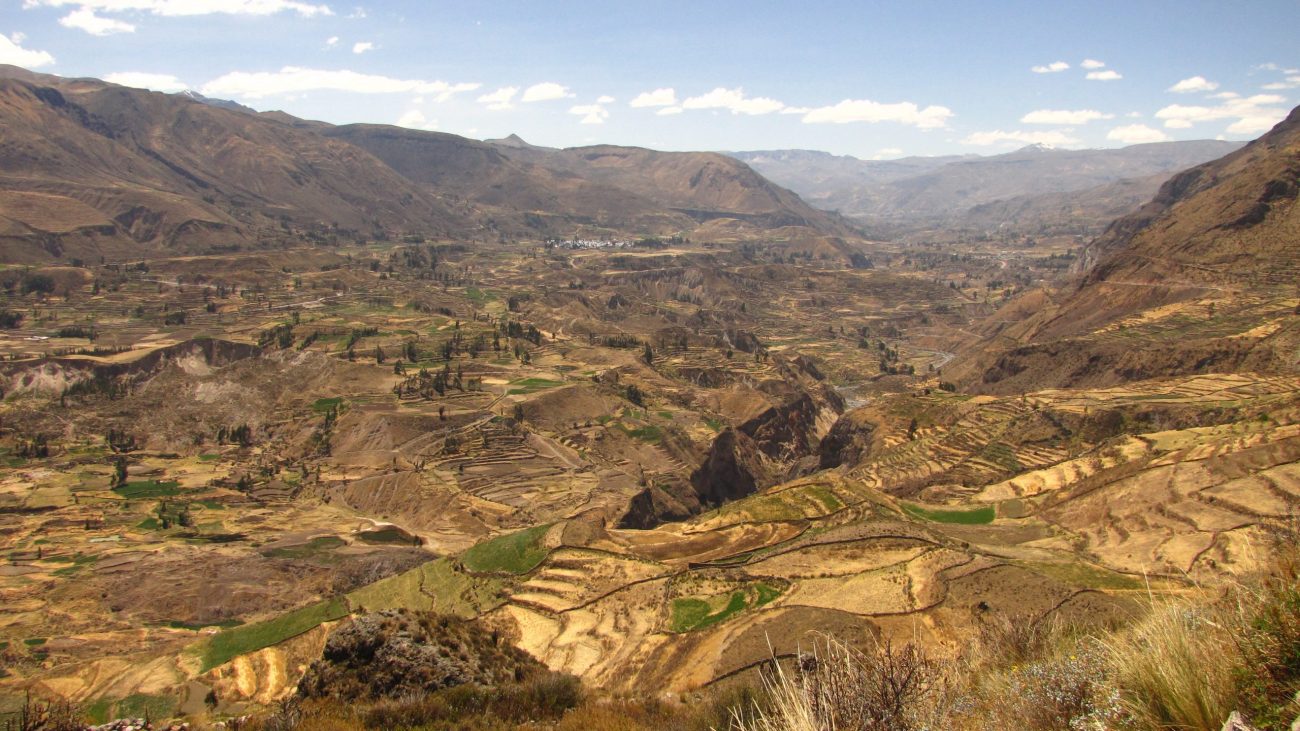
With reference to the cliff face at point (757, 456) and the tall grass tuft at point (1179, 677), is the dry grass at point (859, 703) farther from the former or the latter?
the cliff face at point (757, 456)

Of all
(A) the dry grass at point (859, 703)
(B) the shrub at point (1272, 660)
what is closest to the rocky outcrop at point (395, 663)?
(A) the dry grass at point (859, 703)

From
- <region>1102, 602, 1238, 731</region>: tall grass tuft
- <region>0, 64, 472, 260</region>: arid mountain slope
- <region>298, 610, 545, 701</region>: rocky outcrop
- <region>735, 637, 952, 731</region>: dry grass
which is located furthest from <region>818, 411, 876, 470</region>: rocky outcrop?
<region>0, 64, 472, 260</region>: arid mountain slope

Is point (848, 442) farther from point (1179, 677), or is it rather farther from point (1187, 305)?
point (1179, 677)

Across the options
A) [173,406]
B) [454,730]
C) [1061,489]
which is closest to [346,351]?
[173,406]

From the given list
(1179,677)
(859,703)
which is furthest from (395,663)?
(1179,677)

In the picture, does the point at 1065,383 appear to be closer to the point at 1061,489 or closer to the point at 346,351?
the point at 1061,489

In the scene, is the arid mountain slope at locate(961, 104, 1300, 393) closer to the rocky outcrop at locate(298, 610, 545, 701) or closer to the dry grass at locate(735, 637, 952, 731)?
the dry grass at locate(735, 637, 952, 731)

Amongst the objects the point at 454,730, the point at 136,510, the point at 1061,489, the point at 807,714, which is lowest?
the point at 136,510
